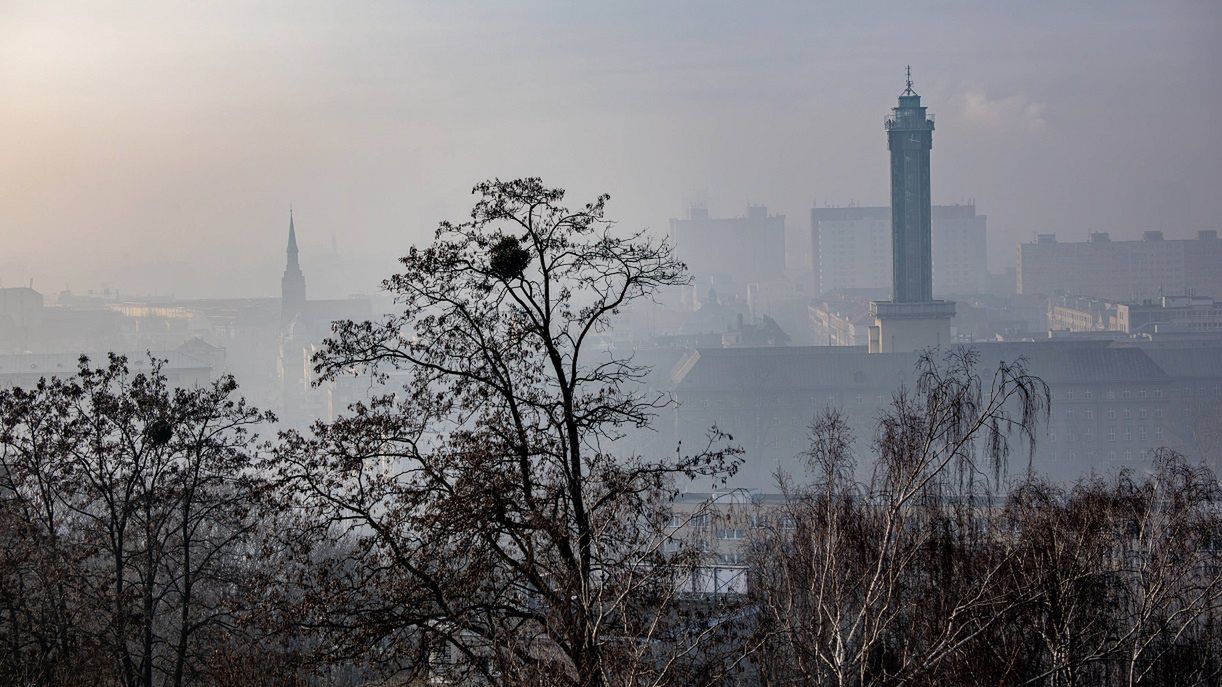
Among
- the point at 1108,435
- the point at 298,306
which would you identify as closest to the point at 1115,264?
the point at 1108,435

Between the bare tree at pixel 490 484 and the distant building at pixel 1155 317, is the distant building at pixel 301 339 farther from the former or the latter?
the bare tree at pixel 490 484

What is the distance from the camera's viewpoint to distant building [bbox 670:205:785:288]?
116 metres

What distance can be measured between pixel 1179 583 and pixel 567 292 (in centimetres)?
435

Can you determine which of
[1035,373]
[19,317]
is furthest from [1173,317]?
[19,317]

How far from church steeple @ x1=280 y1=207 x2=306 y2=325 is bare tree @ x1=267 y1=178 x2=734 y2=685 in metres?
77.9

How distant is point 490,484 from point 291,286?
82156 mm

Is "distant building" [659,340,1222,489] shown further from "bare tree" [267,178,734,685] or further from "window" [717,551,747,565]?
"bare tree" [267,178,734,685]

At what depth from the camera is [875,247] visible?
119500 millimetres

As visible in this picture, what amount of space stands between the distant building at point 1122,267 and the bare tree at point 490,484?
8799 cm

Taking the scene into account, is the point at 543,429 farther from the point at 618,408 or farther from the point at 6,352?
the point at 6,352

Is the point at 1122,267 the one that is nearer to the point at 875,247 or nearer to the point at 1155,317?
the point at 1155,317

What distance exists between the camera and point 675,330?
330ft

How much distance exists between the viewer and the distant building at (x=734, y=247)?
382ft

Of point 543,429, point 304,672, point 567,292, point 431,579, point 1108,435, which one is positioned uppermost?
point 567,292
